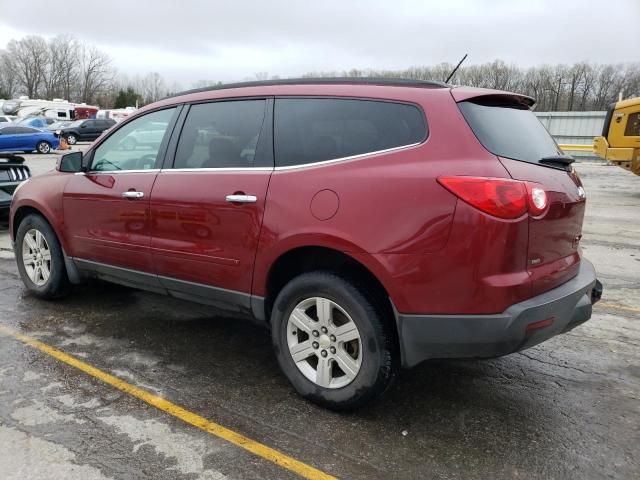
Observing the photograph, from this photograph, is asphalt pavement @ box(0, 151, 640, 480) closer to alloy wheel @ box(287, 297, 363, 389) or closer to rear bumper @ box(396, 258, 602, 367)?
alloy wheel @ box(287, 297, 363, 389)

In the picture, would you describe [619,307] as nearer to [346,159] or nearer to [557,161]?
[557,161]

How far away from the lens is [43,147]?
1092 inches

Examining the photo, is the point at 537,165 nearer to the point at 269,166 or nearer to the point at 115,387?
the point at 269,166

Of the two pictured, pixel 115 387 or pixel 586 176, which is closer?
pixel 115 387

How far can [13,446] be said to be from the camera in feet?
9.14

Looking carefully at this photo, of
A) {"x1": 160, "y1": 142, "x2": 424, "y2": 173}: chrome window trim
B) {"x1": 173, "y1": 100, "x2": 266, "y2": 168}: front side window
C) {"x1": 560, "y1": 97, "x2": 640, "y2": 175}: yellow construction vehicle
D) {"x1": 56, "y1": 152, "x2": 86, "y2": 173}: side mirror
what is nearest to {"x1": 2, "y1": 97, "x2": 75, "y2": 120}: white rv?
{"x1": 560, "y1": 97, "x2": 640, "y2": 175}: yellow construction vehicle

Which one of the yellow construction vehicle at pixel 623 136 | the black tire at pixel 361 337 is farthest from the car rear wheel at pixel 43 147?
the black tire at pixel 361 337

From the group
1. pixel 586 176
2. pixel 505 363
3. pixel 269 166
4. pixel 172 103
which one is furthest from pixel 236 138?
pixel 586 176

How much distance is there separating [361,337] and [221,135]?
165cm

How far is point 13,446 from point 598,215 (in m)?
10.9

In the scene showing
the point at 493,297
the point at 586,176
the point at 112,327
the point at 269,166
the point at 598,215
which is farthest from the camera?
the point at 586,176

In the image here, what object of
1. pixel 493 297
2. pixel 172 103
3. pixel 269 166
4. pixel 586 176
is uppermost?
pixel 172 103

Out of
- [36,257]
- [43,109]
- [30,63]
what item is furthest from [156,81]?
[36,257]

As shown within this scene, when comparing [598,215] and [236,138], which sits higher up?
[236,138]
